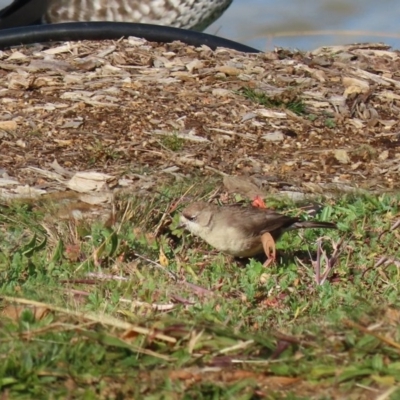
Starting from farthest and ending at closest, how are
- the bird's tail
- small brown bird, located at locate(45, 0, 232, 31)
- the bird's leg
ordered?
1. small brown bird, located at locate(45, 0, 232, 31)
2. the bird's tail
3. the bird's leg

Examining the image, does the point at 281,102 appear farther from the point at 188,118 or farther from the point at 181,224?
the point at 181,224

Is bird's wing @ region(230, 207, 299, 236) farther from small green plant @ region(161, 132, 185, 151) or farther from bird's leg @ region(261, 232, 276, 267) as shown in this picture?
small green plant @ region(161, 132, 185, 151)

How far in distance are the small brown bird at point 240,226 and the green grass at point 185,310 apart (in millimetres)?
127

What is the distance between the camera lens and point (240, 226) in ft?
18.1

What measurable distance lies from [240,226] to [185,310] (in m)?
0.93

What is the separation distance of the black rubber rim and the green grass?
119 inches

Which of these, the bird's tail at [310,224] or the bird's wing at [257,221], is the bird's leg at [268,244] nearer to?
the bird's wing at [257,221]

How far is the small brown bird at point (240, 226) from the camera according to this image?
548 cm

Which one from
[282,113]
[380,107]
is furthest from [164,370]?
[380,107]

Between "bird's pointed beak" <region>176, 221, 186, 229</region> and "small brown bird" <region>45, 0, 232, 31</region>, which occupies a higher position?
"small brown bird" <region>45, 0, 232, 31</region>

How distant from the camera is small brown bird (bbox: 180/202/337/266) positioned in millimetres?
5477

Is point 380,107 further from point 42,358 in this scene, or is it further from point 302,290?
point 42,358

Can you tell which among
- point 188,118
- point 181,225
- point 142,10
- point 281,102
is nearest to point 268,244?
point 181,225

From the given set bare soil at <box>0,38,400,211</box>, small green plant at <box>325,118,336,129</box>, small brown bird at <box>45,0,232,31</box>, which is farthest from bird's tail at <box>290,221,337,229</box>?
small brown bird at <box>45,0,232,31</box>
